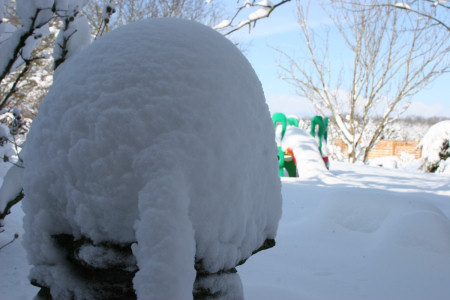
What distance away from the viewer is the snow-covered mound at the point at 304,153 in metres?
7.49

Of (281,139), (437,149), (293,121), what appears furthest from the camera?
(437,149)

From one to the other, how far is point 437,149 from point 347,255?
10.5m

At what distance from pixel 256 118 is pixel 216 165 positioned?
31 cm

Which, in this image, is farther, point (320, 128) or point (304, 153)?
point (320, 128)

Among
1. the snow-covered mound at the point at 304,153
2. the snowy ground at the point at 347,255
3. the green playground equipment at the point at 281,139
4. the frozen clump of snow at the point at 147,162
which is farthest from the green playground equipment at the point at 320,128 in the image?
the frozen clump of snow at the point at 147,162

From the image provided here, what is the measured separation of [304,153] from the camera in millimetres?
8359

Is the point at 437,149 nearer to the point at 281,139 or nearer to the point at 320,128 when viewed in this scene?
the point at 320,128

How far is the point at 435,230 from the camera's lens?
2928mm

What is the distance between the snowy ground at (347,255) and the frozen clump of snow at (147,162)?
1.09 meters

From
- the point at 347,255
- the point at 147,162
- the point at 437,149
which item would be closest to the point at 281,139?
the point at 347,255

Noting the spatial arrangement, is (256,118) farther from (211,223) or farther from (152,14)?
(152,14)

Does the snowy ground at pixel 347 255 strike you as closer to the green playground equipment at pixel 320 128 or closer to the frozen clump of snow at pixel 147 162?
the frozen clump of snow at pixel 147 162

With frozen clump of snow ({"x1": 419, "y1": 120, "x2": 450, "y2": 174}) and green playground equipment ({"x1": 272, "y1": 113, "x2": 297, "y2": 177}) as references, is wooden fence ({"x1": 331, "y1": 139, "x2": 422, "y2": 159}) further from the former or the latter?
green playground equipment ({"x1": 272, "y1": 113, "x2": 297, "y2": 177})

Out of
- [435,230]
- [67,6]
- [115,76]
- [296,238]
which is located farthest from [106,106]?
[435,230]
